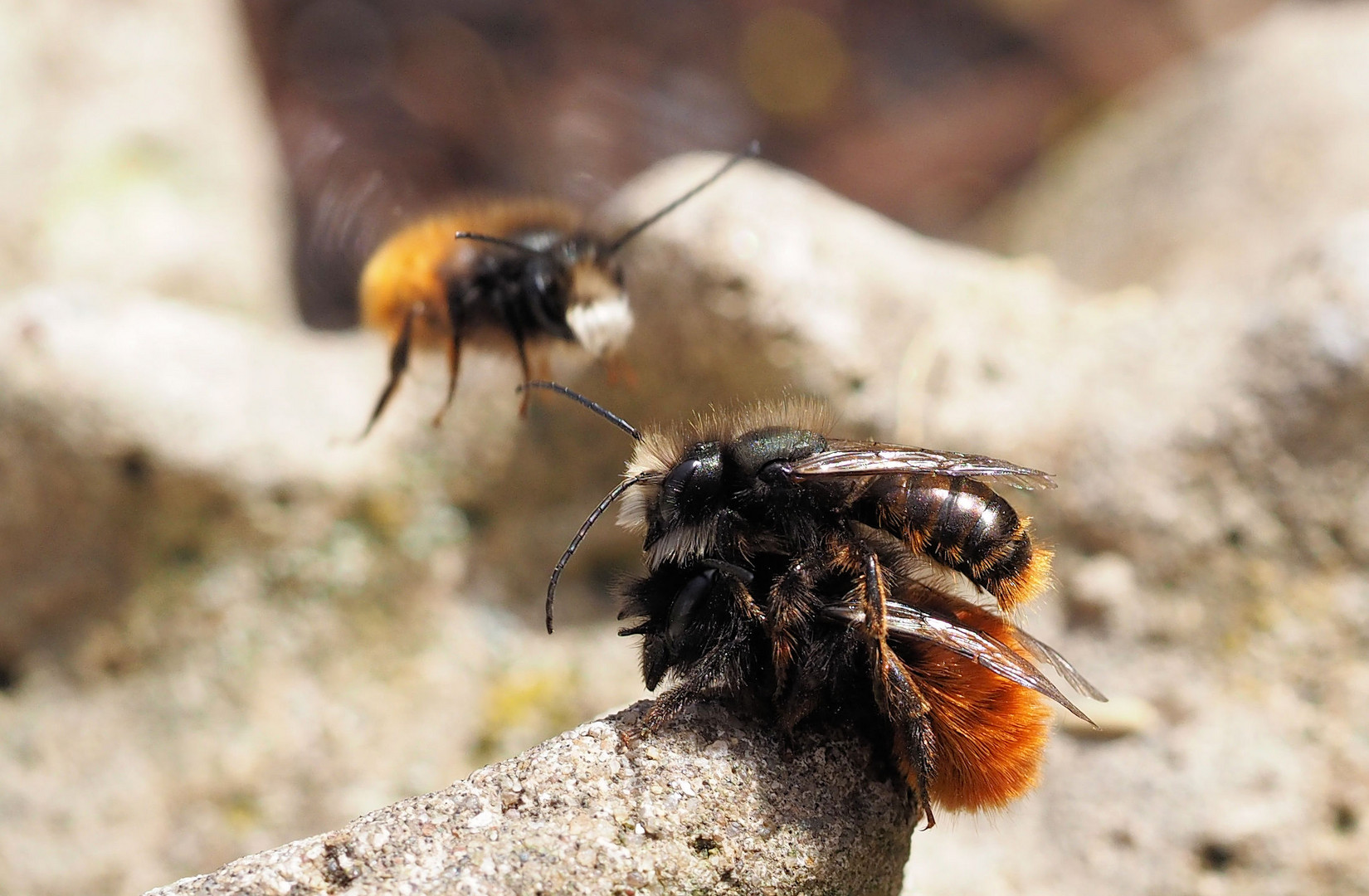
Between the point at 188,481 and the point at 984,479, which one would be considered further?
the point at 188,481

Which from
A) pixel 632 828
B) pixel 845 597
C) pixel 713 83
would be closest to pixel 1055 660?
pixel 845 597

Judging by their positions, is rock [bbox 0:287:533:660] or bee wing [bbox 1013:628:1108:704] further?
rock [bbox 0:287:533:660]

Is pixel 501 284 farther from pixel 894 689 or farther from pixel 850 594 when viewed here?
pixel 894 689

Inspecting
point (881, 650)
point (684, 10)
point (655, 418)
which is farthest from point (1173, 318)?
point (684, 10)

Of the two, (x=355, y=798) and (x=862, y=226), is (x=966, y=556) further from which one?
(x=355, y=798)

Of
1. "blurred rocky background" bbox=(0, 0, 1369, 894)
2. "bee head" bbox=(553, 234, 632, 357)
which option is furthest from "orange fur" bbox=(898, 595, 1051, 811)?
"bee head" bbox=(553, 234, 632, 357)

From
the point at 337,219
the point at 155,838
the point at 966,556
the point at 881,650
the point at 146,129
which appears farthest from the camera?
the point at 146,129

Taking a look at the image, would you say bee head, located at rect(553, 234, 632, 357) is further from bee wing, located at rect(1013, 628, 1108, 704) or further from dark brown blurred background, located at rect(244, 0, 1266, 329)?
dark brown blurred background, located at rect(244, 0, 1266, 329)
